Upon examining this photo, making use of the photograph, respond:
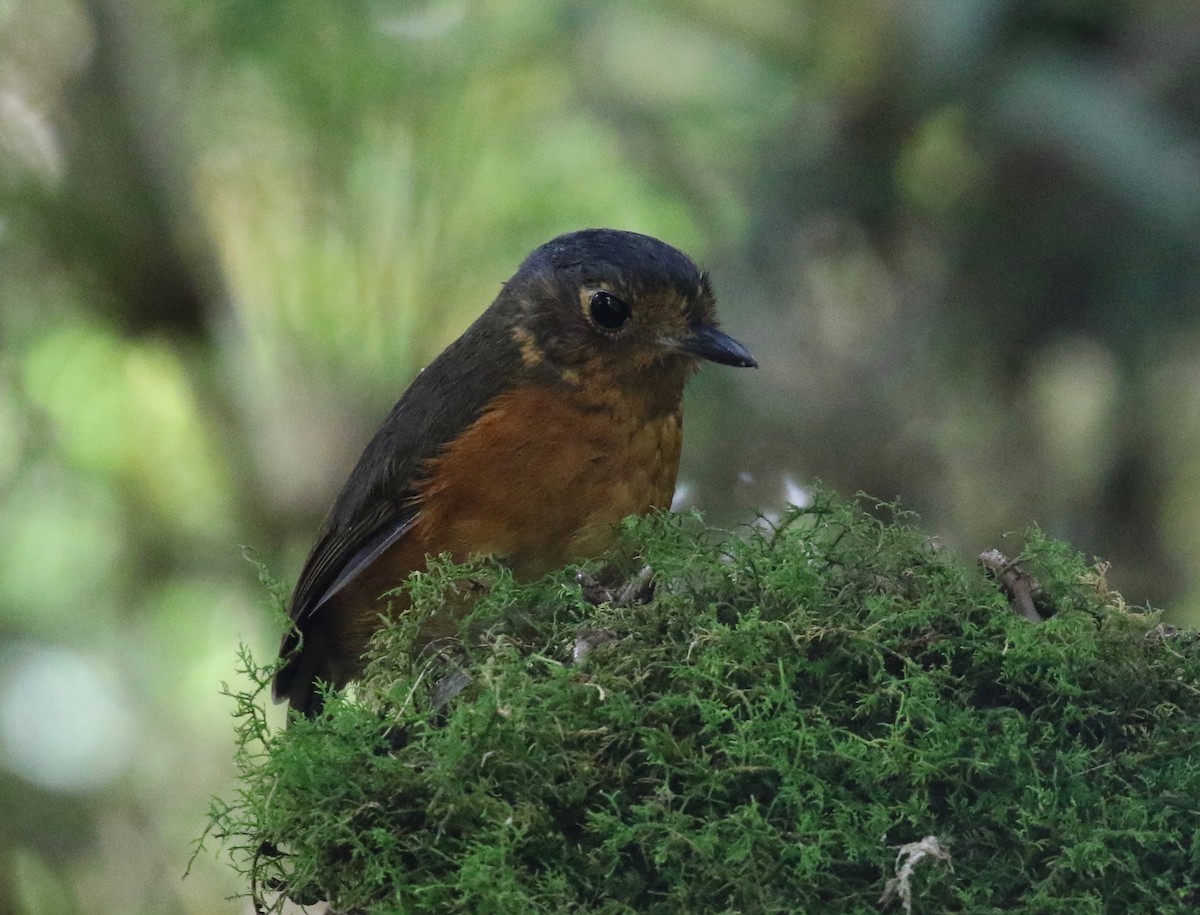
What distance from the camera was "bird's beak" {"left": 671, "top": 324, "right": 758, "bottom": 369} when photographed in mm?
3742

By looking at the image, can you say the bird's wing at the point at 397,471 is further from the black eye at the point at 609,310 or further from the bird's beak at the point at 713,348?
the bird's beak at the point at 713,348

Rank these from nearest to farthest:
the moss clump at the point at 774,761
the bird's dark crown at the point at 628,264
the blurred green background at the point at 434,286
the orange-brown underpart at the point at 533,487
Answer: the moss clump at the point at 774,761
the orange-brown underpart at the point at 533,487
the bird's dark crown at the point at 628,264
the blurred green background at the point at 434,286

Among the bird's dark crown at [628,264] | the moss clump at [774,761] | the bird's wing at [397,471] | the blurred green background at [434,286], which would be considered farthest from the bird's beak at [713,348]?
the blurred green background at [434,286]

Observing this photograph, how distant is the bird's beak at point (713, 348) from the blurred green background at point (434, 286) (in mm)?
1796

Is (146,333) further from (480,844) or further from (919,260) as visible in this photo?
(480,844)

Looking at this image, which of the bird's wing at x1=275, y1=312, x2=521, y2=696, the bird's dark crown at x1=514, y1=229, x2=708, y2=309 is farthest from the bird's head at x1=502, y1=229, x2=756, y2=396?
the bird's wing at x1=275, y1=312, x2=521, y2=696

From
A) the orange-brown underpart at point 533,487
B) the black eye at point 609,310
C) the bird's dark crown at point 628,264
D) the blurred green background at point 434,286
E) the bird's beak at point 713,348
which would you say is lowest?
the orange-brown underpart at point 533,487

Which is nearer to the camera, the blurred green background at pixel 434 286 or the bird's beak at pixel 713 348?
the bird's beak at pixel 713 348

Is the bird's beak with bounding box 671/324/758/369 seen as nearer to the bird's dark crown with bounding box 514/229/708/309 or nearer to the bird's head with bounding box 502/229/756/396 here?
the bird's head with bounding box 502/229/756/396

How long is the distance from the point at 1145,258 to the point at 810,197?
1.27 metres

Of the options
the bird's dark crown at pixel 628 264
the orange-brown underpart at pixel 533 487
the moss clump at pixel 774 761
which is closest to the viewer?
the moss clump at pixel 774 761

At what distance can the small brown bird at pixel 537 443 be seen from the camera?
351cm

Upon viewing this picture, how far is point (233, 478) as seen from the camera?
552 centimetres

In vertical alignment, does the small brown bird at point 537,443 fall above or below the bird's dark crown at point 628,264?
below
